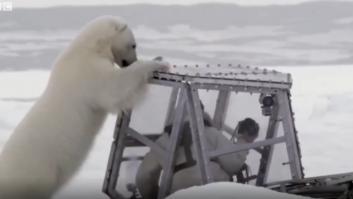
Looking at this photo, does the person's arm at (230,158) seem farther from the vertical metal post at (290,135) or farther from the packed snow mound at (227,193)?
the packed snow mound at (227,193)

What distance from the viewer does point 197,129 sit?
284 centimetres

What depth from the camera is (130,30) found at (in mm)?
3455

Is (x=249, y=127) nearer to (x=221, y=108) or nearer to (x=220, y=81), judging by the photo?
(x=221, y=108)

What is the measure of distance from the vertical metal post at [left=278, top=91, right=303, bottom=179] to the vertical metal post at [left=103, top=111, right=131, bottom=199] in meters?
0.77

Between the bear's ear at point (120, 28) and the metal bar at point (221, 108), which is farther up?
the bear's ear at point (120, 28)

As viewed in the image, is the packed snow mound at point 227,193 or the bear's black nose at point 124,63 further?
the bear's black nose at point 124,63

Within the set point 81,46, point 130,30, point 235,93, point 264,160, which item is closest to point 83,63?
point 81,46

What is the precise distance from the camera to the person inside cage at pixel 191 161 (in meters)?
2.89

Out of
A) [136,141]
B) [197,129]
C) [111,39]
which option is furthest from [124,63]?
[197,129]

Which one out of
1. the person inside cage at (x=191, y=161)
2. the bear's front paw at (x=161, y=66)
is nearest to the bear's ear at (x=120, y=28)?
the bear's front paw at (x=161, y=66)

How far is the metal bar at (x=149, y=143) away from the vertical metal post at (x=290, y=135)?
0.62 meters

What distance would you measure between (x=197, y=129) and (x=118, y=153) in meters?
0.60

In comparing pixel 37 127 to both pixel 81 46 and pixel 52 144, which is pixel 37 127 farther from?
pixel 81 46

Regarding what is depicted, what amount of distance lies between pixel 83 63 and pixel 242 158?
95 centimetres
